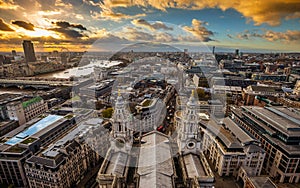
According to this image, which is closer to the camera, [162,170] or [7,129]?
[162,170]

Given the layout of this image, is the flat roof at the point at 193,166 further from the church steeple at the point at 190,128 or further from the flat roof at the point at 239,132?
the flat roof at the point at 239,132

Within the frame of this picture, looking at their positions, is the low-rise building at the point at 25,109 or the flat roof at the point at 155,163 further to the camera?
the low-rise building at the point at 25,109

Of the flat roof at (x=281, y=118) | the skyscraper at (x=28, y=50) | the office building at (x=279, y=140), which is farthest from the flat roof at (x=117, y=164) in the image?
A: the skyscraper at (x=28, y=50)

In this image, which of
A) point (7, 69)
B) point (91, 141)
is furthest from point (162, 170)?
point (7, 69)

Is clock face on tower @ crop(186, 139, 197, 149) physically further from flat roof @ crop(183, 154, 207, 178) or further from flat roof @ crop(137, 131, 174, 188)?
flat roof @ crop(137, 131, 174, 188)

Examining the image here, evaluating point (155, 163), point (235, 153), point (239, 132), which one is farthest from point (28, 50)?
point (235, 153)

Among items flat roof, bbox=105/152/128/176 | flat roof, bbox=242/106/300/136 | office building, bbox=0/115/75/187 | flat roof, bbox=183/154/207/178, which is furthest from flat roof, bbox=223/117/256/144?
office building, bbox=0/115/75/187

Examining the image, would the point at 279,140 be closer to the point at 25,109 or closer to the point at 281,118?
the point at 281,118

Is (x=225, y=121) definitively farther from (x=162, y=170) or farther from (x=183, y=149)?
(x=162, y=170)
